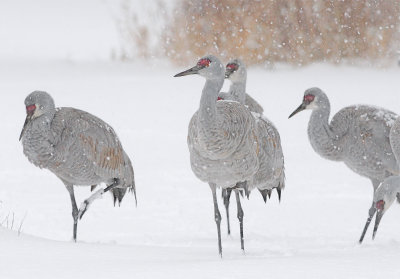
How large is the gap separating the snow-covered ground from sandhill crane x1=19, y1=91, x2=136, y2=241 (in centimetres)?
53

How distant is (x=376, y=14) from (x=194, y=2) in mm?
3550

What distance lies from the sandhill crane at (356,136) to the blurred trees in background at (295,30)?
800 centimetres

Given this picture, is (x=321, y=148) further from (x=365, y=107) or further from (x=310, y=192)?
(x=310, y=192)

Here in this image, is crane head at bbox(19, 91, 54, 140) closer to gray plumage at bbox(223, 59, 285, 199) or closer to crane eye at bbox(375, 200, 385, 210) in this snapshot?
gray plumage at bbox(223, 59, 285, 199)

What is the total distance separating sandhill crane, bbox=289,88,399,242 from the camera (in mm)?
6645

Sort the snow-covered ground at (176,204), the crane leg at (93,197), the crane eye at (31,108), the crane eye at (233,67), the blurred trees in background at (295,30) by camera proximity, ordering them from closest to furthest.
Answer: the snow-covered ground at (176,204) → the crane eye at (31,108) → the crane leg at (93,197) → the crane eye at (233,67) → the blurred trees in background at (295,30)

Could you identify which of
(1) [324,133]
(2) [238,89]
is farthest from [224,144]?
(2) [238,89]

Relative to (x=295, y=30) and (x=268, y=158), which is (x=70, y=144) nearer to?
(x=268, y=158)

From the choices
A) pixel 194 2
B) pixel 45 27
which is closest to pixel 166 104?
pixel 194 2

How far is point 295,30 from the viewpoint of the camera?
15.0 meters

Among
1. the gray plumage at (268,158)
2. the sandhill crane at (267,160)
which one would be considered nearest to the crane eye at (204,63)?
the gray plumage at (268,158)

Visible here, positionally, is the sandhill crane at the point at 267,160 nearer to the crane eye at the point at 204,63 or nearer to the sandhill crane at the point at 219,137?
the sandhill crane at the point at 219,137

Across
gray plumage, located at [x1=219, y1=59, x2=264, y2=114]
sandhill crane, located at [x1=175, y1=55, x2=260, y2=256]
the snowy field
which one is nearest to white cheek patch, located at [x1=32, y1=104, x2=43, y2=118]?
the snowy field

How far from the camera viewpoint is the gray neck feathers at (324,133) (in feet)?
22.3
